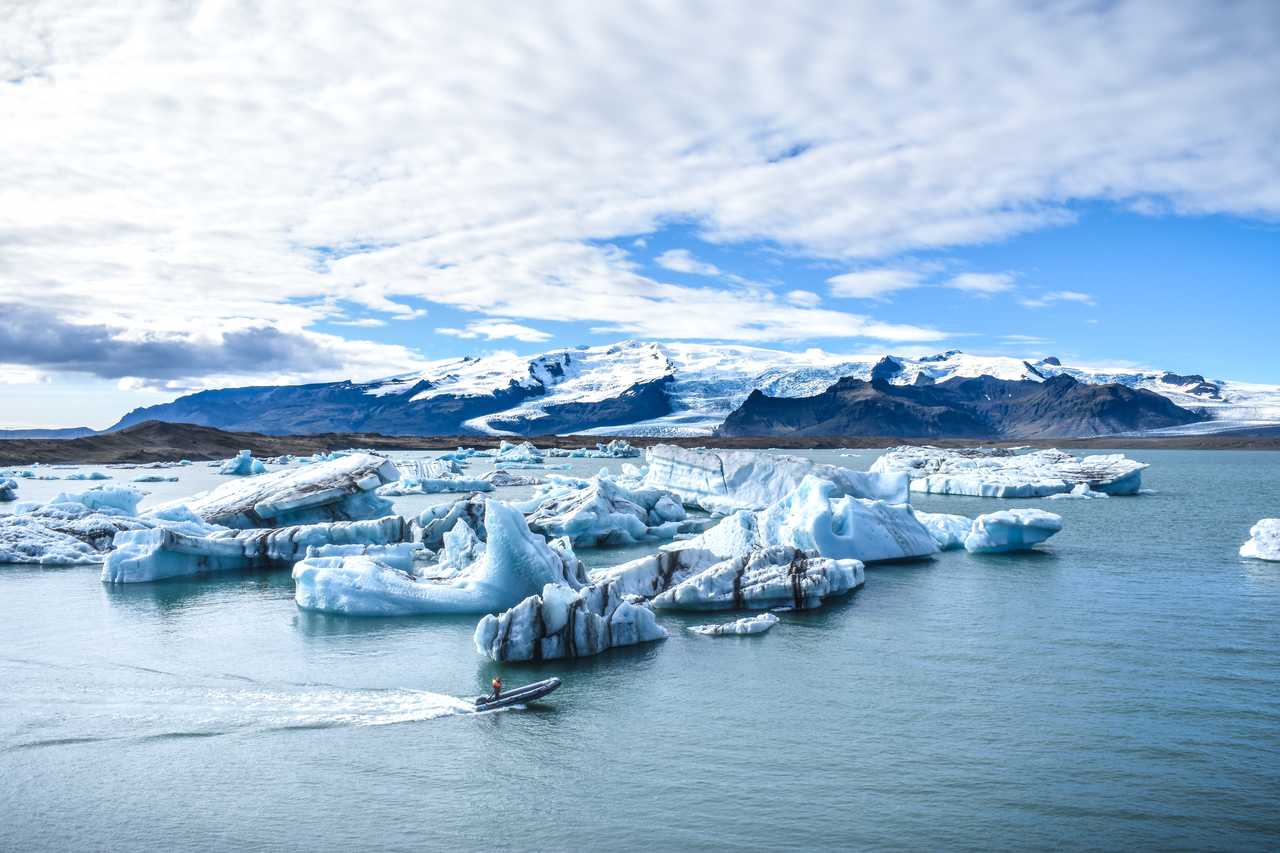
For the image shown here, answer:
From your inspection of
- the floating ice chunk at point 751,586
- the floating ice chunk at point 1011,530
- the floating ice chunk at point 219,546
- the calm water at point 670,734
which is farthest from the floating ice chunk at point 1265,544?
the floating ice chunk at point 219,546

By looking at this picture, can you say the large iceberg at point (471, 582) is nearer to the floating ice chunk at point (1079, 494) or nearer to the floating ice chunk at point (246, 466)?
the floating ice chunk at point (1079, 494)

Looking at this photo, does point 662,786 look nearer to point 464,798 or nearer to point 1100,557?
point 464,798

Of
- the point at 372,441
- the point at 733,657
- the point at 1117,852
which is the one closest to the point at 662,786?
the point at 1117,852

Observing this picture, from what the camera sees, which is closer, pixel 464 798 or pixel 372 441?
pixel 464 798

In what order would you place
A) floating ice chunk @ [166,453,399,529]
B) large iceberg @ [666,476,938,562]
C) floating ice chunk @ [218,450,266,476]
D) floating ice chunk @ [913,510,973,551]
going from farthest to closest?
floating ice chunk @ [218,450,266,476] → floating ice chunk @ [166,453,399,529] → floating ice chunk @ [913,510,973,551] → large iceberg @ [666,476,938,562]

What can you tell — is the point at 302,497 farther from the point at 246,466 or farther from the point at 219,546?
the point at 246,466

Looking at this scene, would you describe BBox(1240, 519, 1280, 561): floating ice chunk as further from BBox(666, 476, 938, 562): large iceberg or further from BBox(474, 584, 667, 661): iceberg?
BBox(474, 584, 667, 661): iceberg

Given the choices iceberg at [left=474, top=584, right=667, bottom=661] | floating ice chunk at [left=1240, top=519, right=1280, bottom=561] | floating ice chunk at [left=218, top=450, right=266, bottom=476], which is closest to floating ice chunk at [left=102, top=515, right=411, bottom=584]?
iceberg at [left=474, top=584, right=667, bottom=661]
